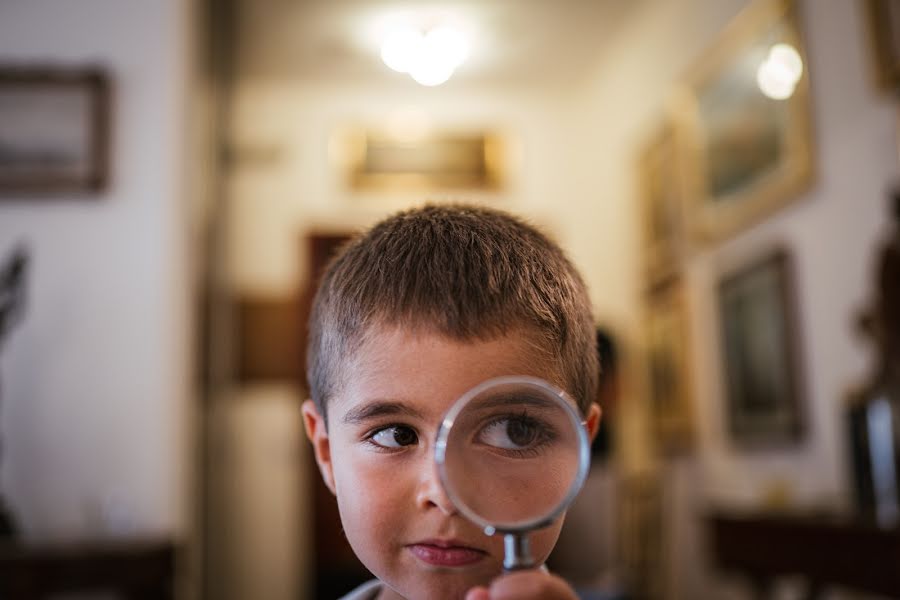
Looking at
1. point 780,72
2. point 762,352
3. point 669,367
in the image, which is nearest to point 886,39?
point 780,72

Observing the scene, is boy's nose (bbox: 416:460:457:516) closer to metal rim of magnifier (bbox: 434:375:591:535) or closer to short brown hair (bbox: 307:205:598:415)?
metal rim of magnifier (bbox: 434:375:591:535)

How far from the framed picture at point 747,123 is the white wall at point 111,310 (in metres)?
2.73

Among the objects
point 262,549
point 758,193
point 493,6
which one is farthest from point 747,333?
point 262,549

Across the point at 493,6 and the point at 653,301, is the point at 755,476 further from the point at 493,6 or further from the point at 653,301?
the point at 493,6

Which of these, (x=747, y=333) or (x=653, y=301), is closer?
(x=747, y=333)

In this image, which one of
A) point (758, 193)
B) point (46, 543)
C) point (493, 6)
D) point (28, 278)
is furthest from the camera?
point (493, 6)

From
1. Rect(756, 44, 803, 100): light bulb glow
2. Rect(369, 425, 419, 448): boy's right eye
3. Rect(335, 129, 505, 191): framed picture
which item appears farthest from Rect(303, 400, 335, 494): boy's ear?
Rect(335, 129, 505, 191): framed picture

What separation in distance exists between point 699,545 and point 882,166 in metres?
2.73

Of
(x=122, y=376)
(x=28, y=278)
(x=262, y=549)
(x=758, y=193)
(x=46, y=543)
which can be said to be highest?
(x=758, y=193)

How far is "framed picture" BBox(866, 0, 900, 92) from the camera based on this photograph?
10.1ft

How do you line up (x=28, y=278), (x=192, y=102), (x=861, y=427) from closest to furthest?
(x=861, y=427) < (x=28, y=278) < (x=192, y=102)

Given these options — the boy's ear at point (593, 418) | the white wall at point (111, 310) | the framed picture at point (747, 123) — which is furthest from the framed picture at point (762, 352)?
the boy's ear at point (593, 418)

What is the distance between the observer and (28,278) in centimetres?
391

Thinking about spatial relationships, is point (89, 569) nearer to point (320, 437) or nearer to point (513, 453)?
point (320, 437)
